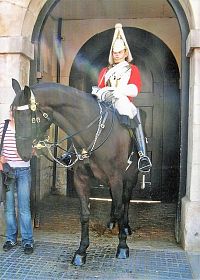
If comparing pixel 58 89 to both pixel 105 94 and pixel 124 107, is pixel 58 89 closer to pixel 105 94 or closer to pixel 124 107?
pixel 105 94

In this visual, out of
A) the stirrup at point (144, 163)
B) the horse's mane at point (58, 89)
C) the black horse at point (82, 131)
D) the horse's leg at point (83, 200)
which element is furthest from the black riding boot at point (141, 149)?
the horse's mane at point (58, 89)

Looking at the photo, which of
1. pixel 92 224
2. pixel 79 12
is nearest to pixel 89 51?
pixel 79 12

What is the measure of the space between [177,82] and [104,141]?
14.3 ft

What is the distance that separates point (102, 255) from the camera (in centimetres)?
482

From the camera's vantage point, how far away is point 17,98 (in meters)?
3.95

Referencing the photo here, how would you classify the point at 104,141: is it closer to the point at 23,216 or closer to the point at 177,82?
the point at 23,216

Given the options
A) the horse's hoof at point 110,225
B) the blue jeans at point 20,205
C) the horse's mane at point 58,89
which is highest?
the horse's mane at point 58,89

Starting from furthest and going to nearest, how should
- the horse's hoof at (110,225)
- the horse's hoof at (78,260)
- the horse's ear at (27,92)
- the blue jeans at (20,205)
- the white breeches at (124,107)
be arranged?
1. the horse's hoof at (110,225)
2. the blue jeans at (20,205)
3. the white breeches at (124,107)
4. the horse's hoof at (78,260)
5. the horse's ear at (27,92)

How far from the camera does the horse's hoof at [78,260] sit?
447cm

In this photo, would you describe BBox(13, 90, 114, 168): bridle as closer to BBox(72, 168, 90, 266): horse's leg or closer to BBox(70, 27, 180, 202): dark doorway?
BBox(72, 168, 90, 266): horse's leg

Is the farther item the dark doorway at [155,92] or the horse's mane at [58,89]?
the dark doorway at [155,92]

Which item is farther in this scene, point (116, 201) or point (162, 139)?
point (162, 139)

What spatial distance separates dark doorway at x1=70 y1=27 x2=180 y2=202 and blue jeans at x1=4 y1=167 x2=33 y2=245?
3922 millimetres

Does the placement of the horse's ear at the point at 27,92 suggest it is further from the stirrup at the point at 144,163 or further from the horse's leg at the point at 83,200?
the stirrup at the point at 144,163
